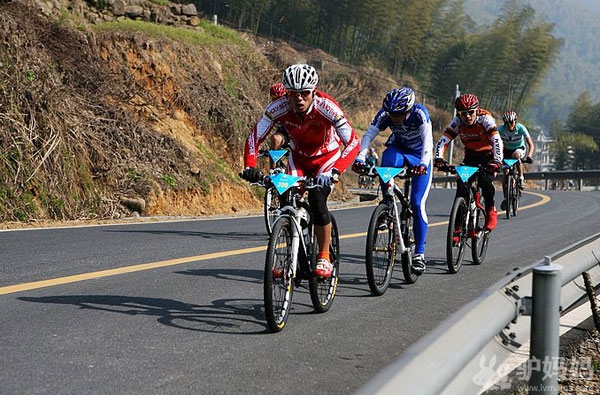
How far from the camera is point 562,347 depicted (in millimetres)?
5094

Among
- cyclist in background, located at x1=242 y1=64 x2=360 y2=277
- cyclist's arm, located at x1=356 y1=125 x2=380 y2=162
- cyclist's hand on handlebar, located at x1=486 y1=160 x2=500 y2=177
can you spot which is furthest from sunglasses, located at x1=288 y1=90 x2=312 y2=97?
cyclist's hand on handlebar, located at x1=486 y1=160 x2=500 y2=177

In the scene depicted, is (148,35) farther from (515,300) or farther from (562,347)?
(515,300)

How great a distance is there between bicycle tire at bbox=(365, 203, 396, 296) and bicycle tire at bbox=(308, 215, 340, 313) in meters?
0.47

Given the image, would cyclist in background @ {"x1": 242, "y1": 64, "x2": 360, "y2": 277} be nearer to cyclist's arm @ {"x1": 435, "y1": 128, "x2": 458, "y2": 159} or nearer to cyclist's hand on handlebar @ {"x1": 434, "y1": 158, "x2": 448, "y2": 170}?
cyclist's hand on handlebar @ {"x1": 434, "y1": 158, "x2": 448, "y2": 170}

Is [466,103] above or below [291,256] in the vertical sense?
above

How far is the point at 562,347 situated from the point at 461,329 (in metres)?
2.70

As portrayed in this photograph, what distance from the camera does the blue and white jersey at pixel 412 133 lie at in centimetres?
780

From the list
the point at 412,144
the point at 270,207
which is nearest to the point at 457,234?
the point at 412,144

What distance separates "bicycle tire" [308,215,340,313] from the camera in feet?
19.7

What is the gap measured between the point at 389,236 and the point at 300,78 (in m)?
2.08

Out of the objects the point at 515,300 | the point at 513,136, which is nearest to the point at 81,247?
the point at 515,300

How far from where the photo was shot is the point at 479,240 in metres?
9.46

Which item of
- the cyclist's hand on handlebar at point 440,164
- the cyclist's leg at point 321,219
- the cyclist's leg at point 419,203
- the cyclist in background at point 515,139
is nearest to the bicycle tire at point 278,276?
the cyclist's leg at point 321,219

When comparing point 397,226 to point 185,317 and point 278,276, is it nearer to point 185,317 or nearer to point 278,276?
point 278,276
